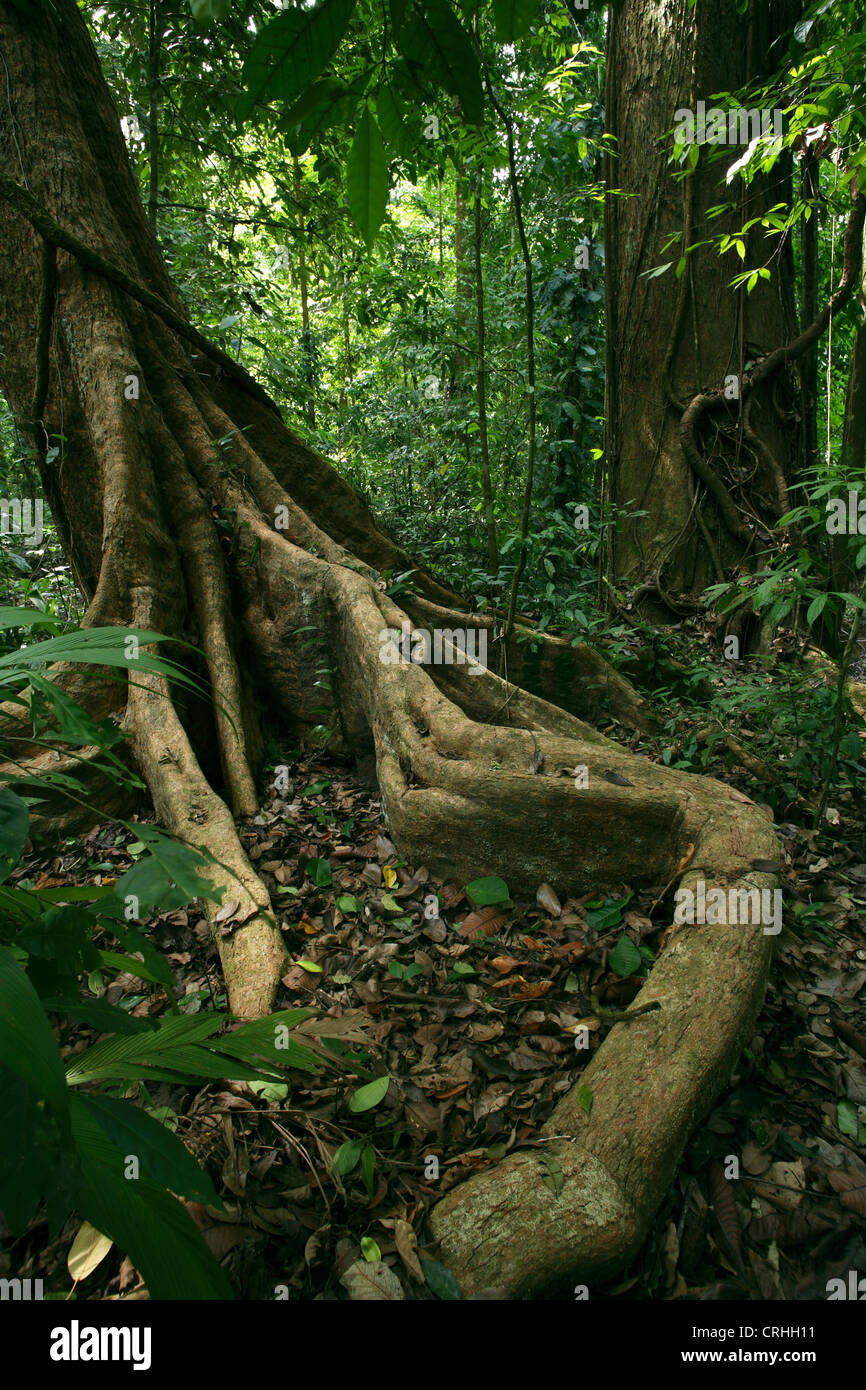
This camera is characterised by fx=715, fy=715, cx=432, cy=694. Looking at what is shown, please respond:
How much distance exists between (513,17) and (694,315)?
16.8 ft

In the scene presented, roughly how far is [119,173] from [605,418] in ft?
11.8

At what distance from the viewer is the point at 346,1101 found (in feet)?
5.95

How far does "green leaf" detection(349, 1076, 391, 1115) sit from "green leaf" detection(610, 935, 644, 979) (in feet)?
2.62

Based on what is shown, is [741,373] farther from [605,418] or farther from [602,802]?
[602,802]

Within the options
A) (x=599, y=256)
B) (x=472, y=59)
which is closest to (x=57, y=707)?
(x=472, y=59)

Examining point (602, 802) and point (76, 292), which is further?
point (76, 292)

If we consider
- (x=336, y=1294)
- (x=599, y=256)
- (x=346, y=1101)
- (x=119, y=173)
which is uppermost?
(x=599, y=256)

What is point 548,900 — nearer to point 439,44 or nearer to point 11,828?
point 11,828

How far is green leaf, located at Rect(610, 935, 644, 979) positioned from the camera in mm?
2188

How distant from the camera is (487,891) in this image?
248 centimetres

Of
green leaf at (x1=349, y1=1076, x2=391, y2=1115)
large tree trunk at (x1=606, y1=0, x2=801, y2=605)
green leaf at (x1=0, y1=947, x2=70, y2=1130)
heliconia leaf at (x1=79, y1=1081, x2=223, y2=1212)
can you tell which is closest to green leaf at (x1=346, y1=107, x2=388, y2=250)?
green leaf at (x1=0, y1=947, x2=70, y2=1130)

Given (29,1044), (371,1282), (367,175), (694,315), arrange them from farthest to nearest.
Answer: (694,315)
(371,1282)
(367,175)
(29,1044)

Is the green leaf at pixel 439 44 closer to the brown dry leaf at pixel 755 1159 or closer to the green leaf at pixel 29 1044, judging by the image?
the green leaf at pixel 29 1044

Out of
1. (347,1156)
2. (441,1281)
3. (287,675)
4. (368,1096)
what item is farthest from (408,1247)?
(287,675)
